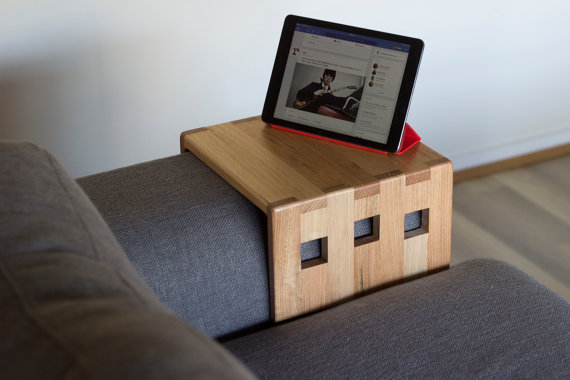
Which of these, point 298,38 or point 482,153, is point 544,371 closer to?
point 298,38

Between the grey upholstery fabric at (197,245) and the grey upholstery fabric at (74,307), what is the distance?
28 cm

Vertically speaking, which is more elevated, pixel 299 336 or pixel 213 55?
pixel 213 55

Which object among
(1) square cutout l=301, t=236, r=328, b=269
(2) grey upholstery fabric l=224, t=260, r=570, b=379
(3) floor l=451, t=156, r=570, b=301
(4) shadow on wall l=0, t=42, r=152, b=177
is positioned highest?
(4) shadow on wall l=0, t=42, r=152, b=177

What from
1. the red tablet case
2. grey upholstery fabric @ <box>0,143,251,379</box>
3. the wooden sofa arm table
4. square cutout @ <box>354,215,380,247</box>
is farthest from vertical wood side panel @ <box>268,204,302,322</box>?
grey upholstery fabric @ <box>0,143,251,379</box>

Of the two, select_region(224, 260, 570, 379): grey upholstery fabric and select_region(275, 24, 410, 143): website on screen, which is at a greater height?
select_region(275, 24, 410, 143): website on screen

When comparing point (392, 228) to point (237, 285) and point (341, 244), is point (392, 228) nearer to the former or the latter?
point (341, 244)

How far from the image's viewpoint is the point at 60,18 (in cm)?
168

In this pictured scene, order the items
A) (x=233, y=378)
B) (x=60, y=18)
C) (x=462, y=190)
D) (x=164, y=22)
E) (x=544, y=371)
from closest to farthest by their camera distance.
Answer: (x=233, y=378) < (x=544, y=371) < (x=60, y=18) < (x=164, y=22) < (x=462, y=190)

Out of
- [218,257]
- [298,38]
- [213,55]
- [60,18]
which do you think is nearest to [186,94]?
[213,55]

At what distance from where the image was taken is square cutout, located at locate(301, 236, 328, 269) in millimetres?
1150

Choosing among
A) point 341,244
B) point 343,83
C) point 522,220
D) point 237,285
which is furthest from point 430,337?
point 522,220

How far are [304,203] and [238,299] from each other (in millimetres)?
191

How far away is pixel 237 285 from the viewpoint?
1.13 meters

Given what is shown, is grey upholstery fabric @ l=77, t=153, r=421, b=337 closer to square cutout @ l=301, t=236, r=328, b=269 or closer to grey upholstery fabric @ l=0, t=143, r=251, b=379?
square cutout @ l=301, t=236, r=328, b=269
